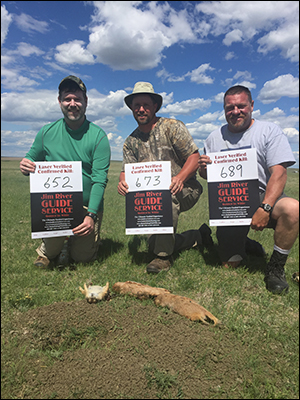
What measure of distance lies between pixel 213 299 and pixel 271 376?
1255mm

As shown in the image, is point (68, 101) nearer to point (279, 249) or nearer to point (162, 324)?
point (162, 324)

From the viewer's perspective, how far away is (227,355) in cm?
236

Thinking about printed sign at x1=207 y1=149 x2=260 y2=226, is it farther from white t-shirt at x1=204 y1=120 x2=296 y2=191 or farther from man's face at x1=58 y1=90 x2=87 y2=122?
man's face at x1=58 y1=90 x2=87 y2=122

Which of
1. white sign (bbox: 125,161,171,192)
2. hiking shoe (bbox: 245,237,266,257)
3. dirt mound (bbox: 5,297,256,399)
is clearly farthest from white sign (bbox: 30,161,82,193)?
hiking shoe (bbox: 245,237,266,257)

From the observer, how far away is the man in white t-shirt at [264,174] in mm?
3592

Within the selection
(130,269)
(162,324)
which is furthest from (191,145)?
(162,324)

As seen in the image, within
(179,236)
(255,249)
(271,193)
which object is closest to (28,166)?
(179,236)

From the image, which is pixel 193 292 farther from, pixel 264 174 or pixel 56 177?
pixel 56 177

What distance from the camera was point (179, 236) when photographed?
4.93 m

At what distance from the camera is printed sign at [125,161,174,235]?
3984 mm

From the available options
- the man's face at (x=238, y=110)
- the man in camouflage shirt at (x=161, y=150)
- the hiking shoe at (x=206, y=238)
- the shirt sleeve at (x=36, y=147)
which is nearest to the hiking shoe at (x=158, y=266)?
the man in camouflage shirt at (x=161, y=150)

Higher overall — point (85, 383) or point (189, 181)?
point (189, 181)

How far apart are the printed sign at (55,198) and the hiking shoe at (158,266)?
1.24 meters

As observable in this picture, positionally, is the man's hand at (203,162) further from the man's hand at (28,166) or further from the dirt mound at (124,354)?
the man's hand at (28,166)
